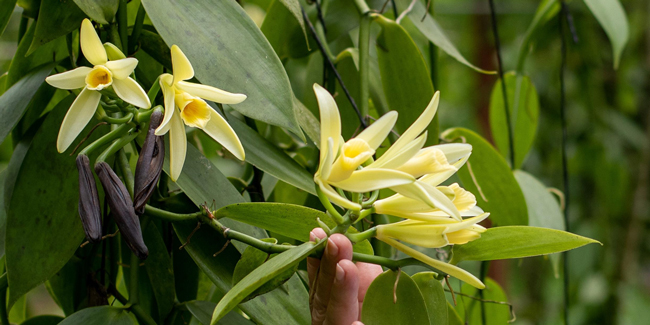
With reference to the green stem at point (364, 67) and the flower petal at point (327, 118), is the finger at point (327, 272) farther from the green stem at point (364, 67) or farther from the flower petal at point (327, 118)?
the green stem at point (364, 67)

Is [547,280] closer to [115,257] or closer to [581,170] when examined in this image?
[581,170]

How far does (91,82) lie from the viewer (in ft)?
0.88

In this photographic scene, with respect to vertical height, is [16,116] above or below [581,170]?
above

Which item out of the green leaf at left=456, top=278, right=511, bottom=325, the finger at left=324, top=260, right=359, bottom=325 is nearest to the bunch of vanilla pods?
the finger at left=324, top=260, right=359, bottom=325

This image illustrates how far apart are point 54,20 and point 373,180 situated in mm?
233

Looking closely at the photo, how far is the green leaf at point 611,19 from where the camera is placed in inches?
24.0

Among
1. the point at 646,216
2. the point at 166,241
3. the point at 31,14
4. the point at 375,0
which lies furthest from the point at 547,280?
the point at 31,14

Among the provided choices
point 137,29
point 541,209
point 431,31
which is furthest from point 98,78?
point 541,209

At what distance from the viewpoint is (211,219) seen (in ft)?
1.00

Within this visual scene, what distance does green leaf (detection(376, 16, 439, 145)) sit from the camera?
0.47 metres

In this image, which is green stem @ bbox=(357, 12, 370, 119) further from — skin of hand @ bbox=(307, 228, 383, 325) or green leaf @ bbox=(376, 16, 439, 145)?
skin of hand @ bbox=(307, 228, 383, 325)

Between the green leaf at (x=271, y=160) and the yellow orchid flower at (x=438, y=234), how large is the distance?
90mm

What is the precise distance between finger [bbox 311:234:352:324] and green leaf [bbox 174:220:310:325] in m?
0.02

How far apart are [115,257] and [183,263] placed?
0.19ft
